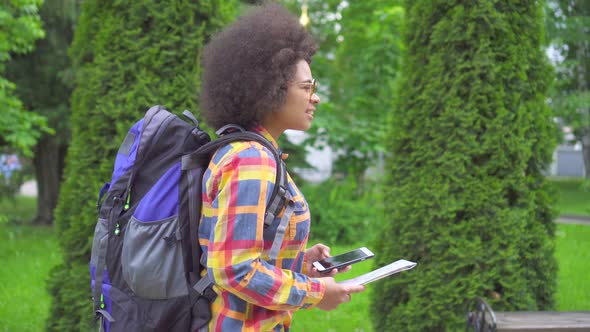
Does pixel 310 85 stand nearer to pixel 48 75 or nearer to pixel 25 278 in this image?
pixel 25 278

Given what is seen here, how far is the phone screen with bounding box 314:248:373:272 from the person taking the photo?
6.49ft

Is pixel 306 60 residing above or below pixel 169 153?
above

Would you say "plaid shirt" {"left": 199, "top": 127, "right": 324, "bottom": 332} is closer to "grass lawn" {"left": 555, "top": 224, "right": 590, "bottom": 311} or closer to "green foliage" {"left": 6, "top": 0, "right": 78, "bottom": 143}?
"grass lawn" {"left": 555, "top": 224, "right": 590, "bottom": 311}

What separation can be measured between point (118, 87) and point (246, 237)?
2894 mm

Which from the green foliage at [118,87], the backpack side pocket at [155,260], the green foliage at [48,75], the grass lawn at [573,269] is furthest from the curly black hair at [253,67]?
the green foliage at [48,75]

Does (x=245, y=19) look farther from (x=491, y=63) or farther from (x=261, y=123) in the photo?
(x=491, y=63)

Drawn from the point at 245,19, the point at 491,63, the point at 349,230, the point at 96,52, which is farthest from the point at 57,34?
the point at 245,19

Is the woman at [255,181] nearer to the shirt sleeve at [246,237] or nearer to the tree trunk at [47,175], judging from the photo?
the shirt sleeve at [246,237]

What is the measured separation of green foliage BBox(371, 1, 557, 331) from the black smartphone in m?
2.04

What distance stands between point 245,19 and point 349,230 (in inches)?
357

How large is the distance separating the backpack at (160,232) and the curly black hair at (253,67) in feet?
0.25

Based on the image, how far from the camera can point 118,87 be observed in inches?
165

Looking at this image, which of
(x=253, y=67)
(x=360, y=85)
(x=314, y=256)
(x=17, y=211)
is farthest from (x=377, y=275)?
(x=17, y=211)

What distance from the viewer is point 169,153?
1.88 m
